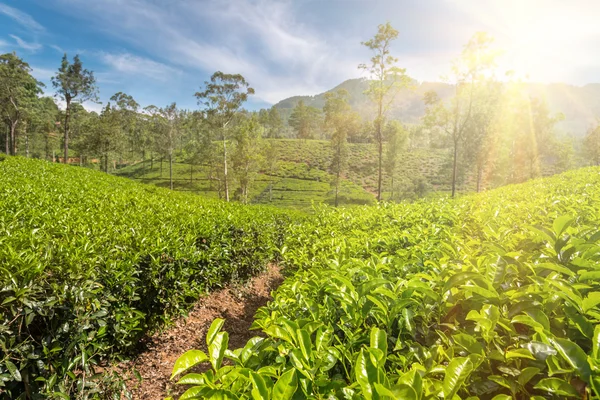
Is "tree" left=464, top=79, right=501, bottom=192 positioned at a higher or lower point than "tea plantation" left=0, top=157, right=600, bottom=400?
higher

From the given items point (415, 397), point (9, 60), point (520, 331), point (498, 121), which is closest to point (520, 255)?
point (520, 331)

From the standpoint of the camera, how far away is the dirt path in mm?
4406

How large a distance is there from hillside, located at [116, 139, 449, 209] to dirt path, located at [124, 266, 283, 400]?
124 ft

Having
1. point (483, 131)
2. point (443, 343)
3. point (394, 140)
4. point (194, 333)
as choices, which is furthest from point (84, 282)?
→ point (394, 140)

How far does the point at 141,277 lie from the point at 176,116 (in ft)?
198

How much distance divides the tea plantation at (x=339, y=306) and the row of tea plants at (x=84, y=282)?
0.02 m

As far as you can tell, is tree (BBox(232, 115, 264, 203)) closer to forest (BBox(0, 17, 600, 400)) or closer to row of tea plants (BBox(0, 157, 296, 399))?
forest (BBox(0, 17, 600, 400))

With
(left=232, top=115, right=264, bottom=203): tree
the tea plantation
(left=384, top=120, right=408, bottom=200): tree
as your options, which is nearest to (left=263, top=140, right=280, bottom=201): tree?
(left=232, top=115, right=264, bottom=203): tree

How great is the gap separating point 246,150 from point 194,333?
3397 centimetres

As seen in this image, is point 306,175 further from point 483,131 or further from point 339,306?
point 339,306

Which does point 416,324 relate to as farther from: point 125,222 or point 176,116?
point 176,116

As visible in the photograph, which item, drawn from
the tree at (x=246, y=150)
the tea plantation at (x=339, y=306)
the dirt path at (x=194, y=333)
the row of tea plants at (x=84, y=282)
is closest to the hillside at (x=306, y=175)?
the tree at (x=246, y=150)

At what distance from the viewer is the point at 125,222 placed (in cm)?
571

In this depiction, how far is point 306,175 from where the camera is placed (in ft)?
208
